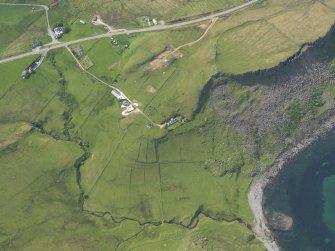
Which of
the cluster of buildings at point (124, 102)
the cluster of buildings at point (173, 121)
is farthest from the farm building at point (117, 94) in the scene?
the cluster of buildings at point (173, 121)

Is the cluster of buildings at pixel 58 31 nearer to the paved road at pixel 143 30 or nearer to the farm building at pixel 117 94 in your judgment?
the paved road at pixel 143 30

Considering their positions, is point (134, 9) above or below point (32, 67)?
above

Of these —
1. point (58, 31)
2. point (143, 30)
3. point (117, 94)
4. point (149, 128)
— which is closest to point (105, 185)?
point (149, 128)

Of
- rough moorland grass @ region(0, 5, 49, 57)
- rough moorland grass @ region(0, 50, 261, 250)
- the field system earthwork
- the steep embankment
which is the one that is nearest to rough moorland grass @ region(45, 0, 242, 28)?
the field system earthwork

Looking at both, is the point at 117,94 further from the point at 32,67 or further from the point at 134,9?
the point at 134,9

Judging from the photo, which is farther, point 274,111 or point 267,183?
point 274,111

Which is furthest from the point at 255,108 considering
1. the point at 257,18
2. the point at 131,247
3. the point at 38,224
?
the point at 38,224
